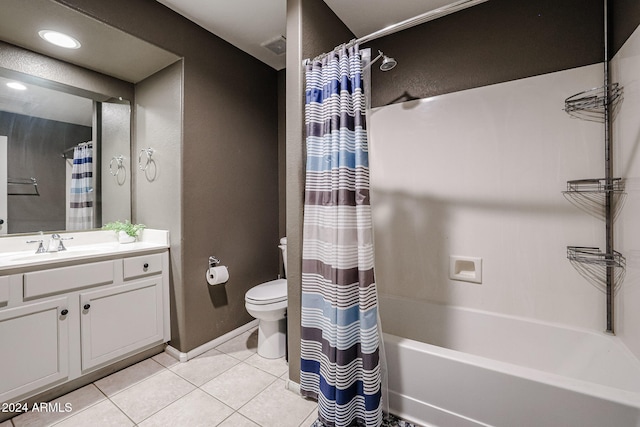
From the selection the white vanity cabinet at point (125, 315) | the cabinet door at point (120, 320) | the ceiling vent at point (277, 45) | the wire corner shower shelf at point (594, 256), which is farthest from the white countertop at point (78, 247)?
the wire corner shower shelf at point (594, 256)

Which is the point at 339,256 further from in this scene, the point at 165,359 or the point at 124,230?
the point at 124,230

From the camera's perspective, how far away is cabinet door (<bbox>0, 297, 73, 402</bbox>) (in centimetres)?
136

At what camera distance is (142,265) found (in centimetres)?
191

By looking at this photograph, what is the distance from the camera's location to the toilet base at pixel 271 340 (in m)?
2.02

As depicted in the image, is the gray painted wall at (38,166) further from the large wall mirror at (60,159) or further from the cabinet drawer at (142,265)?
the cabinet drawer at (142,265)

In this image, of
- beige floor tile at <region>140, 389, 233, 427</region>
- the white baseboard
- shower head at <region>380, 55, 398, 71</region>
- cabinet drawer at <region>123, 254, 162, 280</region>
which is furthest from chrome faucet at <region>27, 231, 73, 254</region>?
shower head at <region>380, 55, 398, 71</region>

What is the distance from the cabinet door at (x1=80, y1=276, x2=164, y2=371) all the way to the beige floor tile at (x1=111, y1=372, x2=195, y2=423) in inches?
10.3

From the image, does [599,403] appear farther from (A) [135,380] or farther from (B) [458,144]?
(A) [135,380]

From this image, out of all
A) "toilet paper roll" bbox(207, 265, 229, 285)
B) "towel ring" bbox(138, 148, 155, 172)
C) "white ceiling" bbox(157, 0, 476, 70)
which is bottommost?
"toilet paper roll" bbox(207, 265, 229, 285)

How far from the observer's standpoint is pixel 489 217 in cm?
176

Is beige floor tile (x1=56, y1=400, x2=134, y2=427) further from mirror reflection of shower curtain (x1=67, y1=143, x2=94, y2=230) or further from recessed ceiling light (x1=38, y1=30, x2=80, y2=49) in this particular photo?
recessed ceiling light (x1=38, y1=30, x2=80, y2=49)

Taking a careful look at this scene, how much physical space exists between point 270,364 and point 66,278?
1.37 m

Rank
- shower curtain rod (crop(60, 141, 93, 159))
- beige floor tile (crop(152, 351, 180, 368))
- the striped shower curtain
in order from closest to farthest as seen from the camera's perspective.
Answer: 1. the striped shower curtain
2. beige floor tile (crop(152, 351, 180, 368))
3. shower curtain rod (crop(60, 141, 93, 159))

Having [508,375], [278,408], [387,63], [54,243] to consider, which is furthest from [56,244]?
[508,375]
